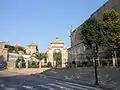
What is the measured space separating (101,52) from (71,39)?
34321 millimetres

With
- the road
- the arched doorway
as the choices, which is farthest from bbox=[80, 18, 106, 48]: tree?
the arched doorway

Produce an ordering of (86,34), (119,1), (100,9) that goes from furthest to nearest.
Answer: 1. (100,9)
2. (119,1)
3. (86,34)

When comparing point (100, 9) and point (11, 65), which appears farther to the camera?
point (11, 65)

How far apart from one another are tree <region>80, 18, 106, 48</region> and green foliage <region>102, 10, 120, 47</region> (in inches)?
24.6

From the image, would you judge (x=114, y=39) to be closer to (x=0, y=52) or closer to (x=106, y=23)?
(x=106, y=23)

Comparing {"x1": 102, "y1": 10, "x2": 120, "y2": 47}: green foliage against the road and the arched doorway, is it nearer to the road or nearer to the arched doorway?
the road

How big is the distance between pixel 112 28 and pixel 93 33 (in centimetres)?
262

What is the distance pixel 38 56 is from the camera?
54125mm

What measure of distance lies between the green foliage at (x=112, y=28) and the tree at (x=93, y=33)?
63 centimetres

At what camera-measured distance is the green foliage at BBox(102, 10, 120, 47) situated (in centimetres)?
2945

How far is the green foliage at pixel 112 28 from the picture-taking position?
29453mm

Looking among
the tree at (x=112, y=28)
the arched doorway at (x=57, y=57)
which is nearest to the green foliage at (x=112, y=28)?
the tree at (x=112, y=28)

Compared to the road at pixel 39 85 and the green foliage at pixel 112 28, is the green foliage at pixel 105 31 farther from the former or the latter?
the road at pixel 39 85

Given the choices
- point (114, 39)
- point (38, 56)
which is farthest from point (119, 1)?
point (38, 56)
